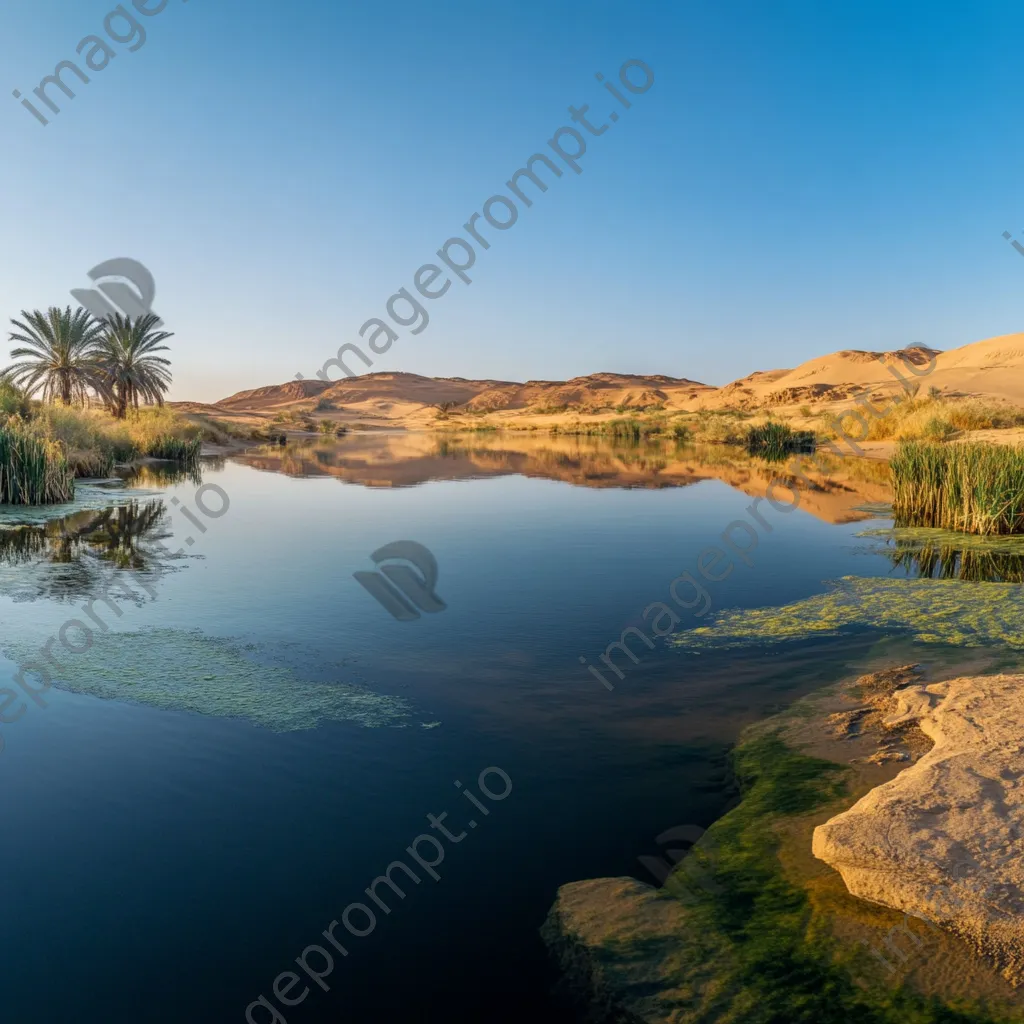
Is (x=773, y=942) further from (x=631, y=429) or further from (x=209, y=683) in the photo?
(x=631, y=429)

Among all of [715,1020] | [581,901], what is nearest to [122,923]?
[581,901]

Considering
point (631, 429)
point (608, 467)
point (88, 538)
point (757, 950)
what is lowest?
point (757, 950)

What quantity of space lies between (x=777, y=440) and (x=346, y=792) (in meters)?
34.1

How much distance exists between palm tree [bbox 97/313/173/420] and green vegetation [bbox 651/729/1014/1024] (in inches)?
1379

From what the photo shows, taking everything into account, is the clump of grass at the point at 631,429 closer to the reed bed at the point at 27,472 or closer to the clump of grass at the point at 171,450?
the clump of grass at the point at 171,450

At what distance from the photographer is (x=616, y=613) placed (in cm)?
820

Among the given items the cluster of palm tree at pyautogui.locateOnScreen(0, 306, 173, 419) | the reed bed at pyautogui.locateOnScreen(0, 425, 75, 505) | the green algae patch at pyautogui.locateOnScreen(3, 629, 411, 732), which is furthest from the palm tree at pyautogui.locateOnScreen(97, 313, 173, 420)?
the green algae patch at pyautogui.locateOnScreen(3, 629, 411, 732)

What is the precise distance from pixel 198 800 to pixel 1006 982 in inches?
148

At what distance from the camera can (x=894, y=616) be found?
7852mm
